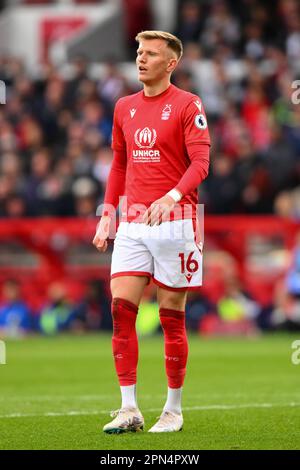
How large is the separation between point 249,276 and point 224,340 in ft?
7.00

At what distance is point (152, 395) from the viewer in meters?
10.9

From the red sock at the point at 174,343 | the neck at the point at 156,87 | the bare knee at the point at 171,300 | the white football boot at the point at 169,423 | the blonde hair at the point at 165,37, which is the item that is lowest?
the white football boot at the point at 169,423

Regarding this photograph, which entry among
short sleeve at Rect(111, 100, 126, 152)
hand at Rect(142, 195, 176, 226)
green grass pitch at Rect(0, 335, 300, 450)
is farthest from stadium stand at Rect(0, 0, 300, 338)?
hand at Rect(142, 195, 176, 226)

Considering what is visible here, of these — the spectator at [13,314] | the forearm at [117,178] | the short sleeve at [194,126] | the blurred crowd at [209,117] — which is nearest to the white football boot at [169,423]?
the forearm at [117,178]

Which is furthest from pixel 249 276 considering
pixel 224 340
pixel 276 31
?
pixel 276 31

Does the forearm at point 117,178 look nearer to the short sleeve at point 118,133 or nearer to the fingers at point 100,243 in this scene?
the short sleeve at point 118,133

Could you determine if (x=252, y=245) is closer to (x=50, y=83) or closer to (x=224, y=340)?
(x=224, y=340)

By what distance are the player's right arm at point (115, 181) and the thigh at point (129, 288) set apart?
0.29m

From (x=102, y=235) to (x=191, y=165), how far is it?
78 cm

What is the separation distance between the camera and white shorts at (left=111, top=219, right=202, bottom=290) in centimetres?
841

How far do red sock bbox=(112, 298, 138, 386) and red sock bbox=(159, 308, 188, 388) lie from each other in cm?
23

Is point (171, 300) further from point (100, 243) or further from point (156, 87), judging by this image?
point (156, 87)

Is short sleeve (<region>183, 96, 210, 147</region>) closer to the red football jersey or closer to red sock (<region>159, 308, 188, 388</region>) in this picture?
the red football jersey

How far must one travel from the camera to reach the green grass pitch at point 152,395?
310 inches
